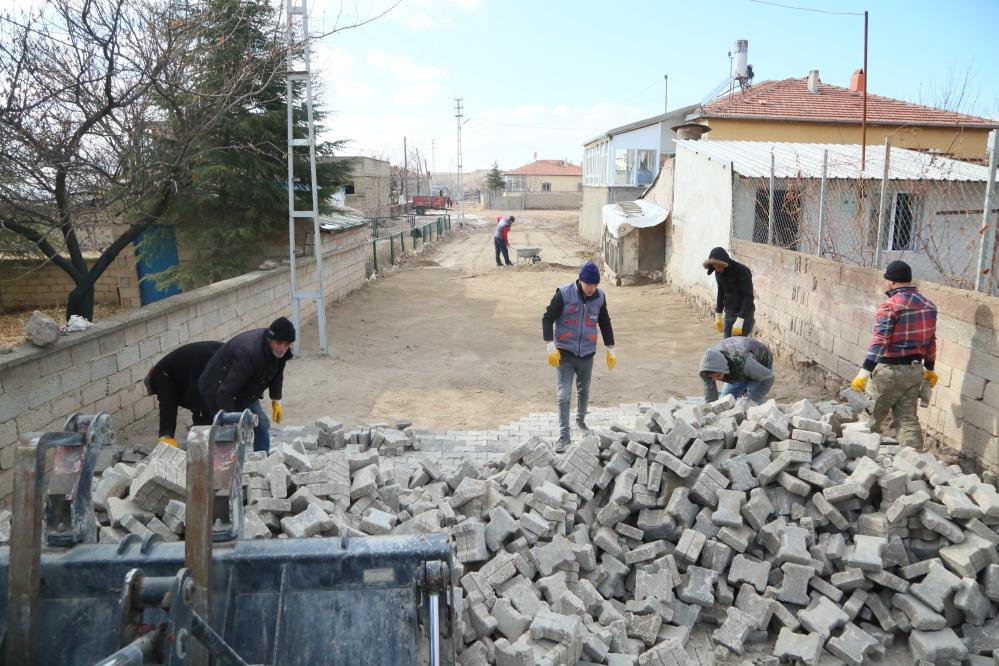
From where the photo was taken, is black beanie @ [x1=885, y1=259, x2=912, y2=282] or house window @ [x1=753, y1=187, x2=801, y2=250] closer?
black beanie @ [x1=885, y1=259, x2=912, y2=282]

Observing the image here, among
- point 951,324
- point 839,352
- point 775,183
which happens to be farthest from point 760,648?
point 775,183

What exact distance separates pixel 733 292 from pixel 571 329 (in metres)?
3.01

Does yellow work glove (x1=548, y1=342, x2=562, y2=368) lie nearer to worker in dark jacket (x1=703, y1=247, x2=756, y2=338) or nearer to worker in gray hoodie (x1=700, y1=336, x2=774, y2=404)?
worker in gray hoodie (x1=700, y1=336, x2=774, y2=404)

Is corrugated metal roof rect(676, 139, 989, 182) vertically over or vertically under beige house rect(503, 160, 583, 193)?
under

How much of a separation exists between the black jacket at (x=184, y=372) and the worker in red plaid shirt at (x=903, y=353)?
18.5 ft

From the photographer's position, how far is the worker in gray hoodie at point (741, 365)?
627 centimetres

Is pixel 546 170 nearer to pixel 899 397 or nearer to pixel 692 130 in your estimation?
pixel 692 130

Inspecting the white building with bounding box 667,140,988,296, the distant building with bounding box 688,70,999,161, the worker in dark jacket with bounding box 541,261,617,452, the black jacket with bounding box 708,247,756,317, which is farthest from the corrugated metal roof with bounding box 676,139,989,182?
the worker in dark jacket with bounding box 541,261,617,452

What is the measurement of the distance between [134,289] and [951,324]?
15438mm

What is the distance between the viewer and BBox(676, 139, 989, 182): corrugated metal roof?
→ 40.4 ft

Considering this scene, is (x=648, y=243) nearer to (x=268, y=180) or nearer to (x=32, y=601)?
(x=268, y=180)

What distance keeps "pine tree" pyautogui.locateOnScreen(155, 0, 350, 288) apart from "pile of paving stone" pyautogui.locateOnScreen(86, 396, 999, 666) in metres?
8.90

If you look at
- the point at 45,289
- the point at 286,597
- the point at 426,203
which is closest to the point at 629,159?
the point at 45,289

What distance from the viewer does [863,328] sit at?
779 cm
